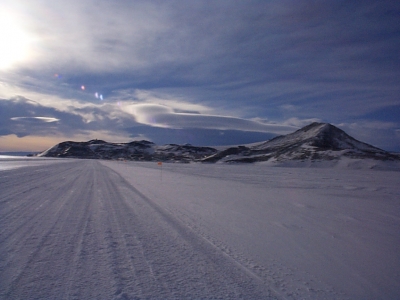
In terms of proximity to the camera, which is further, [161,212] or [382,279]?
[161,212]

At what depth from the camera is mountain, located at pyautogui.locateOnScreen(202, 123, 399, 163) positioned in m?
79.1

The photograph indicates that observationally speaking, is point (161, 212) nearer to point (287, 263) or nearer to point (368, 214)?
point (287, 263)

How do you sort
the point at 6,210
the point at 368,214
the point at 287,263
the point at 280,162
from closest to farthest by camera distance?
the point at 287,263, the point at 6,210, the point at 368,214, the point at 280,162

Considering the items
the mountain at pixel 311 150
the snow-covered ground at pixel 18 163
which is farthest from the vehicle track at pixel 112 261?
the mountain at pixel 311 150

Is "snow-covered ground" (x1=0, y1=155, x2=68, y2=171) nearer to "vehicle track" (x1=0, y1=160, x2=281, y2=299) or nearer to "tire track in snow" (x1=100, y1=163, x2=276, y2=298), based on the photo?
"vehicle track" (x1=0, y1=160, x2=281, y2=299)

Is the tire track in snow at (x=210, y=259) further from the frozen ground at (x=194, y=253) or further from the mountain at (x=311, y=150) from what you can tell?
the mountain at (x=311, y=150)

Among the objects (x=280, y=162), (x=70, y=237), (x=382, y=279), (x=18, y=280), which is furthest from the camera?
(x=280, y=162)

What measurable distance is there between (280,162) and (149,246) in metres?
75.3

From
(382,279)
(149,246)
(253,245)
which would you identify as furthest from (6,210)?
(382,279)

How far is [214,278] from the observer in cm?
513

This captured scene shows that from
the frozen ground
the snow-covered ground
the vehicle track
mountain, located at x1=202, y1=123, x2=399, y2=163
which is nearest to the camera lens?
the vehicle track

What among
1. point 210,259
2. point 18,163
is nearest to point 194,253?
point 210,259

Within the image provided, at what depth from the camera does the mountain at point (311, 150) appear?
259 ft

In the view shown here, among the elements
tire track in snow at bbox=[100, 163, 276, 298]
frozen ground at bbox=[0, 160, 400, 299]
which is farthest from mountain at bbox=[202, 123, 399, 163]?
tire track in snow at bbox=[100, 163, 276, 298]
